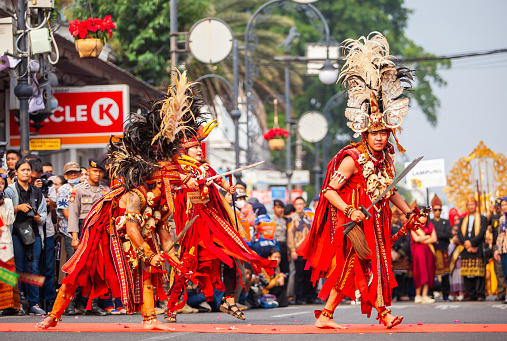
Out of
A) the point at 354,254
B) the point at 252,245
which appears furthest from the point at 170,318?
the point at 252,245

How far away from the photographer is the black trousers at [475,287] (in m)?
18.7

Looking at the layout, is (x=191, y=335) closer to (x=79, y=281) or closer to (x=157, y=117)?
(x=79, y=281)

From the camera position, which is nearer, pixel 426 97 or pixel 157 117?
pixel 157 117

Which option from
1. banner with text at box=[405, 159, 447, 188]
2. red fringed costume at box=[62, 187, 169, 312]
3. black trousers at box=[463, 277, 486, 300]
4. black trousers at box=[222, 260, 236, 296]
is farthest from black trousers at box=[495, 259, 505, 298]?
red fringed costume at box=[62, 187, 169, 312]

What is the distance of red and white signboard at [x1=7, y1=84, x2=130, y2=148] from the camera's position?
18016 mm

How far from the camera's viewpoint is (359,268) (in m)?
9.25

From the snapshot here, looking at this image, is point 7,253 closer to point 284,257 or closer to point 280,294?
point 280,294

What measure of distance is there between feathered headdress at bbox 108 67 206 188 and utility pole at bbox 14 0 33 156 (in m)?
4.38

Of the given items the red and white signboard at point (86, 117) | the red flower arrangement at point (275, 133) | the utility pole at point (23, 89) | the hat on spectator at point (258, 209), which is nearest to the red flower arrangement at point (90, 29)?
the red and white signboard at point (86, 117)

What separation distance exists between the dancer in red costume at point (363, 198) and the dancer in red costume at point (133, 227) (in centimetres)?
157

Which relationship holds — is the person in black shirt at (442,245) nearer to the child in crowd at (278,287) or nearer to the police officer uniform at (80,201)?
the child in crowd at (278,287)

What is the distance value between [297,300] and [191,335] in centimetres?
865

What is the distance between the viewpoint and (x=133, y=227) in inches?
358

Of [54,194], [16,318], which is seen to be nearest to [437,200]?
[54,194]
